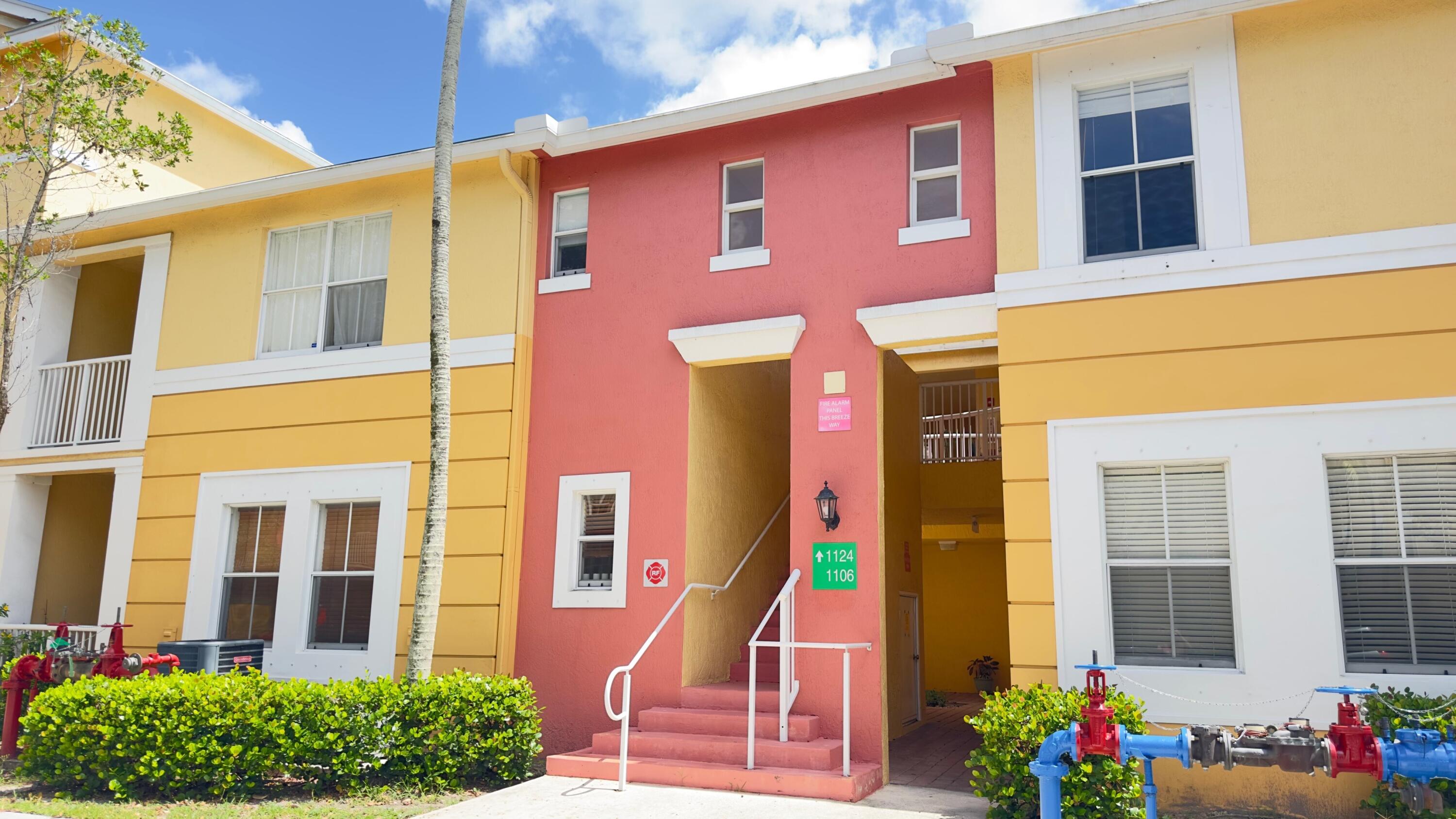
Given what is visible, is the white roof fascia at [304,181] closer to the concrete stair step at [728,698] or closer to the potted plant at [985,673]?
the concrete stair step at [728,698]

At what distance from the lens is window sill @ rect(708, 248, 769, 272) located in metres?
10.3

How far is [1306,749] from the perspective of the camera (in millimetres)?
5684

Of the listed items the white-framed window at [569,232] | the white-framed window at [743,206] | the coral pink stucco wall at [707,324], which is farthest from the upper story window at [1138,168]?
the white-framed window at [569,232]

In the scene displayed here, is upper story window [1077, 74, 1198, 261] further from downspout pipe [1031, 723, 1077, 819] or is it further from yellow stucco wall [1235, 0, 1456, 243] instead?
downspout pipe [1031, 723, 1077, 819]

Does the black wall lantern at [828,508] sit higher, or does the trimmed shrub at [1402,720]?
the black wall lantern at [828,508]

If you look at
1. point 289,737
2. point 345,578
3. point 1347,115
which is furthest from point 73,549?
point 1347,115

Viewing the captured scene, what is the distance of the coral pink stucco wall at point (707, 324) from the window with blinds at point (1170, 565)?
1993mm

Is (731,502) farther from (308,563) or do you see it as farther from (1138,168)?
(1138,168)

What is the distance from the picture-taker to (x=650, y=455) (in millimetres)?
10414

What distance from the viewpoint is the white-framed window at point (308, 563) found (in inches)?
434

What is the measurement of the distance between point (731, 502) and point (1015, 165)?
4.35 m

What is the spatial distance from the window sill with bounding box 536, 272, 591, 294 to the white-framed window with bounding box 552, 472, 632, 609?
6.50 ft

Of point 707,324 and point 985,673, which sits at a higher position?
point 707,324

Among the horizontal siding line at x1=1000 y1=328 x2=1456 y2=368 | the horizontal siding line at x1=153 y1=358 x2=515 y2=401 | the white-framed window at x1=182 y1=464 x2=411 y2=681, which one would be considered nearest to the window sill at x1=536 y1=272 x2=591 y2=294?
the horizontal siding line at x1=153 y1=358 x2=515 y2=401
